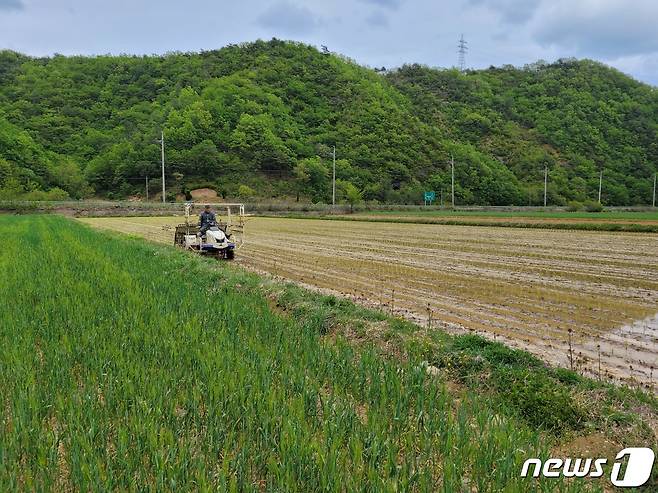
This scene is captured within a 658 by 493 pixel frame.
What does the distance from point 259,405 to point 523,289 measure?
6.92m

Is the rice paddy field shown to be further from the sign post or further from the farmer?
the sign post

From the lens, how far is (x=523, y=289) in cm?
856

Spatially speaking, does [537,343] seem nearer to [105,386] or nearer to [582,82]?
[105,386]

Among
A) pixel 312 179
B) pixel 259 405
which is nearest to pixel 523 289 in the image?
pixel 259 405

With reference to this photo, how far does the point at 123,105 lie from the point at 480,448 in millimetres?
90982

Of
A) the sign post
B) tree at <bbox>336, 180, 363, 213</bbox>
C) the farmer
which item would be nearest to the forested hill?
tree at <bbox>336, 180, 363, 213</bbox>

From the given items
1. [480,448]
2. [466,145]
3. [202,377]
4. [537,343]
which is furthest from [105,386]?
[466,145]

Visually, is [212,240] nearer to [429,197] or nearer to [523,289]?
[523,289]

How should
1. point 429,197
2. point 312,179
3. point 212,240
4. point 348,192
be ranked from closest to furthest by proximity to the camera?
1. point 212,240
2. point 429,197
3. point 348,192
4. point 312,179

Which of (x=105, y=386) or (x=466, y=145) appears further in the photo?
(x=466, y=145)

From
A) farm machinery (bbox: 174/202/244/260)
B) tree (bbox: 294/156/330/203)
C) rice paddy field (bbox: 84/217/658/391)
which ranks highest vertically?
tree (bbox: 294/156/330/203)

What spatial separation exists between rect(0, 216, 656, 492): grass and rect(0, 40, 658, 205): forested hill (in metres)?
57.5

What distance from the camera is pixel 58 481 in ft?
7.49

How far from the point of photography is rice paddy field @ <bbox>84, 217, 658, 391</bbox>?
17.1 feet
